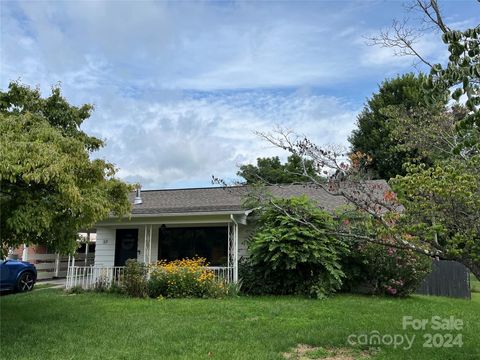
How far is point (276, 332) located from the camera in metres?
6.97

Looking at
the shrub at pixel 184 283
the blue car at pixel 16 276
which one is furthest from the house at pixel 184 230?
the blue car at pixel 16 276

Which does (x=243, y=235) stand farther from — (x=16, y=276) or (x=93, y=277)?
(x=16, y=276)

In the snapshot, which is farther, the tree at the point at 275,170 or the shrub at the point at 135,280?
the shrub at the point at 135,280

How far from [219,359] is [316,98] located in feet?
27.3

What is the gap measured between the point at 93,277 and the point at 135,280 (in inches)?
100.0

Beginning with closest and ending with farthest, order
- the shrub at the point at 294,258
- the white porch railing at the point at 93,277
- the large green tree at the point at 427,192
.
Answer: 1. the large green tree at the point at 427,192
2. the shrub at the point at 294,258
3. the white porch railing at the point at 93,277

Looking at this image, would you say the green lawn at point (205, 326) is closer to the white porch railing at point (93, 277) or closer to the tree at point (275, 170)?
the white porch railing at point (93, 277)

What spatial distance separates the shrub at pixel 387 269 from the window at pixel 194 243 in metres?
4.07

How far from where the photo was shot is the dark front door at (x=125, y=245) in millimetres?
15055

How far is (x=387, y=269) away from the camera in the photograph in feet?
38.8

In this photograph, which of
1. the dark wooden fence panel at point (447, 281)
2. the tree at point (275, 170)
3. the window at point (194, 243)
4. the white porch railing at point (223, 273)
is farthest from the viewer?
the window at point (194, 243)

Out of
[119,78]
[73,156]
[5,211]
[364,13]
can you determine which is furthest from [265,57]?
[5,211]

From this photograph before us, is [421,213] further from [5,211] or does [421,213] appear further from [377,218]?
[5,211]

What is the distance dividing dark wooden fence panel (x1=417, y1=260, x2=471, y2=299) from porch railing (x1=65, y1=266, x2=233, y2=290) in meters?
6.07
